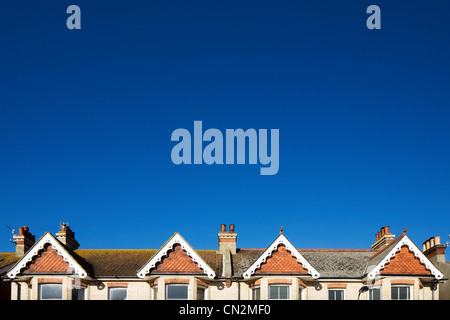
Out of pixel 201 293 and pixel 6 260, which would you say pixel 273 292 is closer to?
pixel 201 293

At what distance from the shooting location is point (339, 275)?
35938mm

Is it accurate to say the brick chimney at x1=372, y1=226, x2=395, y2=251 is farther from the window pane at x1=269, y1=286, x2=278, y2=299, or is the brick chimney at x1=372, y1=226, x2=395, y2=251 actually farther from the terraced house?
the window pane at x1=269, y1=286, x2=278, y2=299

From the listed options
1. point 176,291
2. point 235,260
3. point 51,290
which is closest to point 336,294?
point 235,260

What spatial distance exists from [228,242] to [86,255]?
32.8 feet

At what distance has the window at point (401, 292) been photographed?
34.8 metres

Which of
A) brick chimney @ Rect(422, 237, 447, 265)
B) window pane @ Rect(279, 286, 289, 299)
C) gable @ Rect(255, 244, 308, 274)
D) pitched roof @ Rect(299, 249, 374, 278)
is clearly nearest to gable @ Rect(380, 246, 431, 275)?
pitched roof @ Rect(299, 249, 374, 278)

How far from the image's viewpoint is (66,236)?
4103cm

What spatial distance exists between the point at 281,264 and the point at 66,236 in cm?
1636
